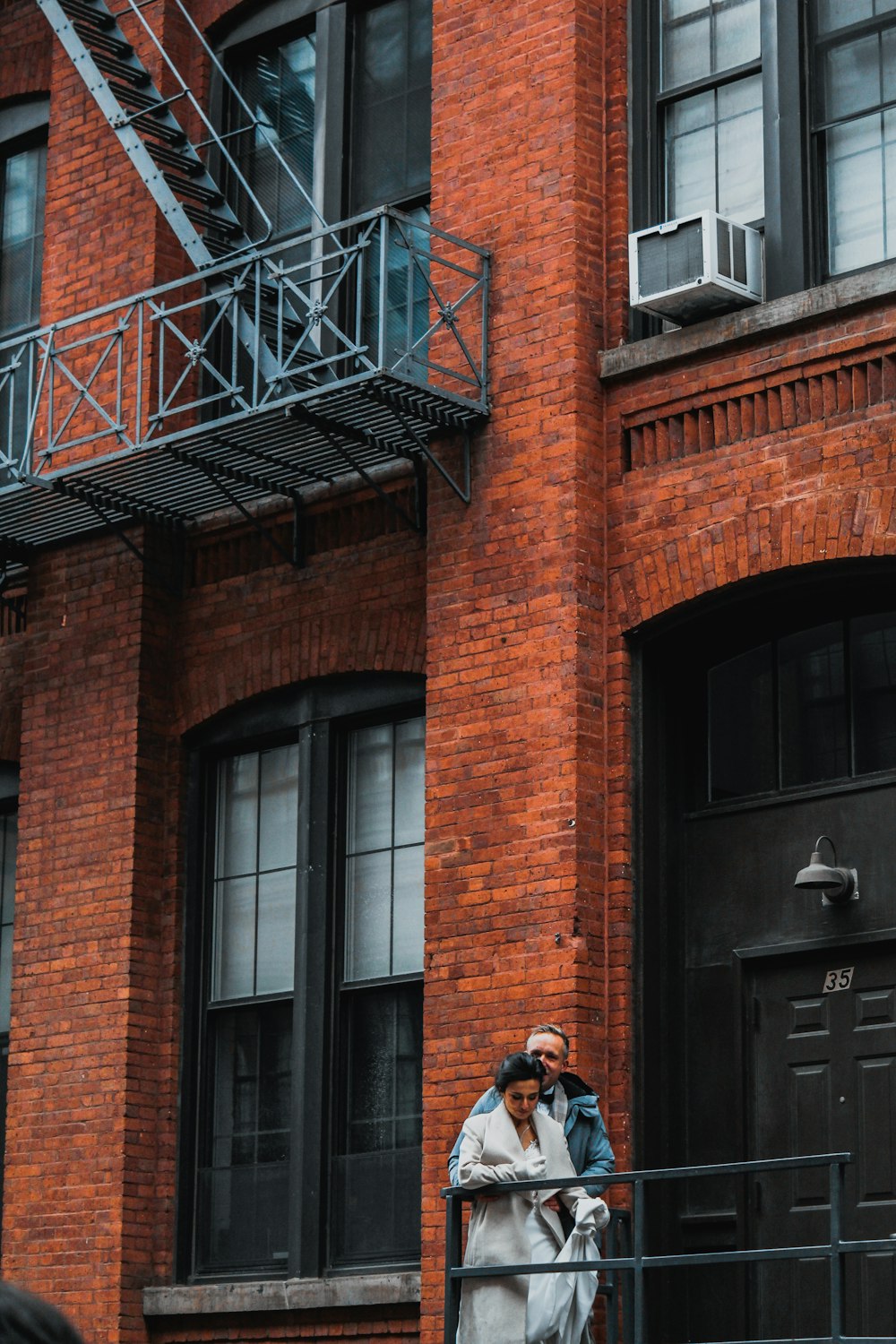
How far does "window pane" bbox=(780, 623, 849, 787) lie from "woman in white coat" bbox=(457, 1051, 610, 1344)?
235cm

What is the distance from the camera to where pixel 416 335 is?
37.8 feet

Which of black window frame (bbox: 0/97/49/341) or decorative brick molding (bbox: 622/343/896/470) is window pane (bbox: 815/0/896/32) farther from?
black window frame (bbox: 0/97/49/341)

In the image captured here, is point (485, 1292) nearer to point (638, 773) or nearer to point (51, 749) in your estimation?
point (638, 773)

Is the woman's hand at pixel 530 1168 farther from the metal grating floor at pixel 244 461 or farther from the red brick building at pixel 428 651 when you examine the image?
the metal grating floor at pixel 244 461

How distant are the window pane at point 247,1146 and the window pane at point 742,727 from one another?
308cm

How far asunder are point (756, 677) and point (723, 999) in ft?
5.30

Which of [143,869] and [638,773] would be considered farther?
[143,869]

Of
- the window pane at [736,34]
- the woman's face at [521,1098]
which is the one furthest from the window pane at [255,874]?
the window pane at [736,34]

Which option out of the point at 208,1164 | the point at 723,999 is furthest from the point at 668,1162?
the point at 208,1164

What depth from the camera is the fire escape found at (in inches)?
407

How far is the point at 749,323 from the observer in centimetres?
970

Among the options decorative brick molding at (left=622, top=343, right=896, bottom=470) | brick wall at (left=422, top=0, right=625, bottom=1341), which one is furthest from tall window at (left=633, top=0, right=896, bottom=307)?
decorative brick molding at (left=622, top=343, right=896, bottom=470)

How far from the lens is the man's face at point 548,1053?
27.6ft

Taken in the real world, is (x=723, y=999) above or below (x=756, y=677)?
below
